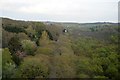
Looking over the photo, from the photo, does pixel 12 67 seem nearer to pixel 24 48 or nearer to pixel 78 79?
pixel 78 79

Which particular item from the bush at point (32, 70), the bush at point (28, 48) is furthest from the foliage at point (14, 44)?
the bush at point (32, 70)

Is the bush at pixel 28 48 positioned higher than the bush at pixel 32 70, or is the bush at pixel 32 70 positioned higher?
the bush at pixel 28 48

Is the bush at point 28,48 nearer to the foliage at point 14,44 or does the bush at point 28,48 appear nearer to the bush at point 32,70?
the foliage at point 14,44

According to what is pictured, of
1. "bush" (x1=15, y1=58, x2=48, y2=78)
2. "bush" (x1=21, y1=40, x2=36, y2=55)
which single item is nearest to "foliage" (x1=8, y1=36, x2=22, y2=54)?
"bush" (x1=21, y1=40, x2=36, y2=55)

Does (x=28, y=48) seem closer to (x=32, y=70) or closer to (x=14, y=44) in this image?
(x=14, y=44)

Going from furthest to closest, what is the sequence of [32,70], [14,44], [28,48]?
[14,44], [28,48], [32,70]

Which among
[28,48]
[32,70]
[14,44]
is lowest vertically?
[32,70]

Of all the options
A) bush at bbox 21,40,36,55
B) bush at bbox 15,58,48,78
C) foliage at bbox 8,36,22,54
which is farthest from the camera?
foliage at bbox 8,36,22,54

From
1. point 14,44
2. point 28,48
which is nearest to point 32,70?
point 28,48

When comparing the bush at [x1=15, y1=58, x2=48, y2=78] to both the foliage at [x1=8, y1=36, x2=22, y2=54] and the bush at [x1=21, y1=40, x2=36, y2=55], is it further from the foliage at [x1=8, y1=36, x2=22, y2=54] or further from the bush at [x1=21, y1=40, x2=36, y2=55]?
the foliage at [x1=8, y1=36, x2=22, y2=54]

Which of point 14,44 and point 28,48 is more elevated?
point 14,44

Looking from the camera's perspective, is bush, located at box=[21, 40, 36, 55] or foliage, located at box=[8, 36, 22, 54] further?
foliage, located at box=[8, 36, 22, 54]

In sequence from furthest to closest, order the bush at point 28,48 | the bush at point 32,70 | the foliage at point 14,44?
the foliage at point 14,44, the bush at point 28,48, the bush at point 32,70
